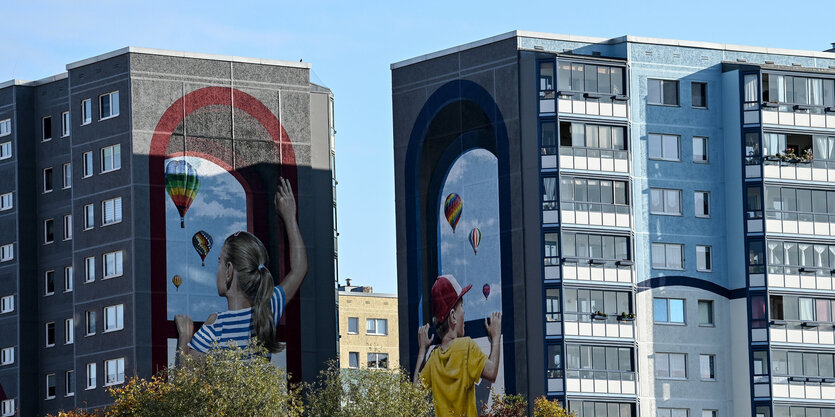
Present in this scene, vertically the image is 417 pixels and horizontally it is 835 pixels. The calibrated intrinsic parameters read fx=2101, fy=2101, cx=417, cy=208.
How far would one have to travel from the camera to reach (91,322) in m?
123

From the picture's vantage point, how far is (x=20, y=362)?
420 feet

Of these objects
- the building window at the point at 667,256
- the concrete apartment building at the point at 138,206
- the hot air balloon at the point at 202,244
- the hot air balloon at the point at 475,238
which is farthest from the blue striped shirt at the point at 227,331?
the building window at the point at 667,256

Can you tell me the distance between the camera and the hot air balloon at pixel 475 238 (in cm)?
12438

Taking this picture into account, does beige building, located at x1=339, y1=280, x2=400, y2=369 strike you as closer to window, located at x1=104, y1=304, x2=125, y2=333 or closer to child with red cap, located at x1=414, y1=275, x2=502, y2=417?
child with red cap, located at x1=414, y1=275, x2=502, y2=417

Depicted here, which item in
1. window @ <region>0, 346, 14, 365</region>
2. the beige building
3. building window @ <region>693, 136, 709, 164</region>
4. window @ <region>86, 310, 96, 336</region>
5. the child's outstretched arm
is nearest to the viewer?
window @ <region>86, 310, 96, 336</region>

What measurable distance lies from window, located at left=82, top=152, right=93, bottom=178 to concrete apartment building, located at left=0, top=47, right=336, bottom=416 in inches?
3.3

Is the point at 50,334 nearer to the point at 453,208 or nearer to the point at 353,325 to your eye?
the point at 453,208

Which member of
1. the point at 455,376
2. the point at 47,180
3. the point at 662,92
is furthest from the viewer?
the point at 47,180

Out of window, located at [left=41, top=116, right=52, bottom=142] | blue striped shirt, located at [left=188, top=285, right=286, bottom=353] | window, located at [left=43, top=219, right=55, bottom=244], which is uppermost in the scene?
window, located at [left=41, top=116, right=52, bottom=142]

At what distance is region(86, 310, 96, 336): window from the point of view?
123m

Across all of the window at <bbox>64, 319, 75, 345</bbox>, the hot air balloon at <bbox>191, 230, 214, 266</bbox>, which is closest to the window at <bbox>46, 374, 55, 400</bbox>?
the window at <bbox>64, 319, 75, 345</bbox>

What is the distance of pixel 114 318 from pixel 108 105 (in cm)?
1270

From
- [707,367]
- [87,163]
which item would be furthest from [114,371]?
[707,367]

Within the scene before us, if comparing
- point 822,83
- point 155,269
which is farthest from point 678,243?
point 155,269
